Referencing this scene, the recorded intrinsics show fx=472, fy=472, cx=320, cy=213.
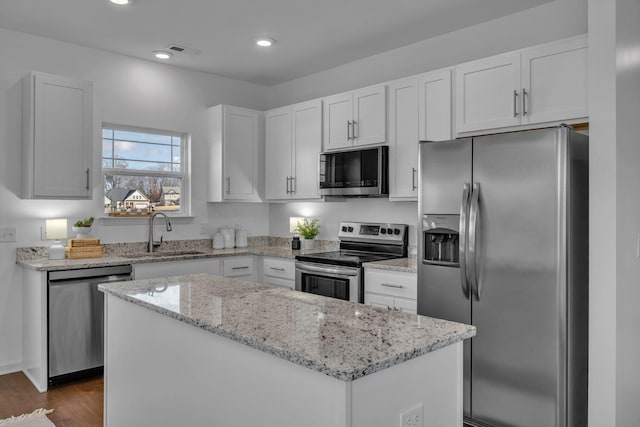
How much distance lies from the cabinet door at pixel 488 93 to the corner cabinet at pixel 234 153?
228 cm

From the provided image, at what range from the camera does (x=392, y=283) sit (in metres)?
3.37

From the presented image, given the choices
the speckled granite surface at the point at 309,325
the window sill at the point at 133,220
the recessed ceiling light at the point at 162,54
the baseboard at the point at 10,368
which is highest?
the recessed ceiling light at the point at 162,54

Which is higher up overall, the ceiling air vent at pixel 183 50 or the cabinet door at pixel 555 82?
the ceiling air vent at pixel 183 50

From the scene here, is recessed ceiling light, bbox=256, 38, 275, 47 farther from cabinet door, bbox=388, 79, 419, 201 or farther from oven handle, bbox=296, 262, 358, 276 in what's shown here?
oven handle, bbox=296, 262, 358, 276

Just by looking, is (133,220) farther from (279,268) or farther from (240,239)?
(279,268)

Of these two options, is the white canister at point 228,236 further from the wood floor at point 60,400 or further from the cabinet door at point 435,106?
the cabinet door at point 435,106

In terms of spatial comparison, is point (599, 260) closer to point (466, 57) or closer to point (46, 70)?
point (466, 57)

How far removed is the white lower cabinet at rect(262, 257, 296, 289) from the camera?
13.8 feet

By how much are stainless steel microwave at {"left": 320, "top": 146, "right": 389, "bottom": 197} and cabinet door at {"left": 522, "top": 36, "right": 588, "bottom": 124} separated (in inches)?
45.9

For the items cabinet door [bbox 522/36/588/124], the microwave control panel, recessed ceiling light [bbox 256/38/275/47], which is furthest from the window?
cabinet door [bbox 522/36/588/124]

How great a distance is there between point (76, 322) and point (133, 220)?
44.9 inches

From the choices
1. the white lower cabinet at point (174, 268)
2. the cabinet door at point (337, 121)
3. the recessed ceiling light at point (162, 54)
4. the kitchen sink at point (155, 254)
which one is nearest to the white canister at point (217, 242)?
the kitchen sink at point (155, 254)

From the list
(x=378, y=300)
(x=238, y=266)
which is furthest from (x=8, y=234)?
(x=378, y=300)

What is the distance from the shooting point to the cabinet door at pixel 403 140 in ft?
11.9
